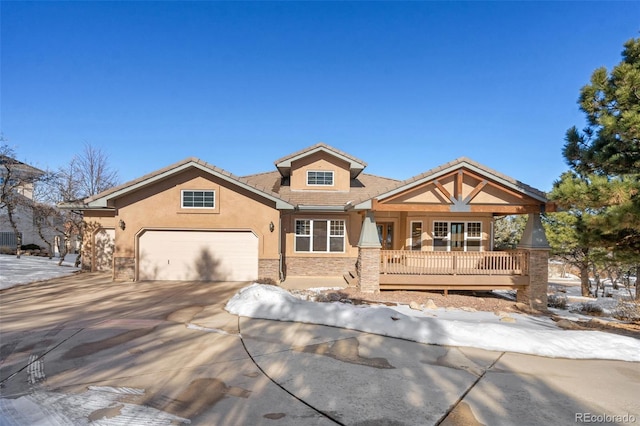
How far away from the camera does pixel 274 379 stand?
4.25 meters

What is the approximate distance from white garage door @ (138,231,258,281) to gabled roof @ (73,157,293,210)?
176cm

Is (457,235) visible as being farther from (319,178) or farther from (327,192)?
(319,178)

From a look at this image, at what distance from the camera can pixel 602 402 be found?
152 inches

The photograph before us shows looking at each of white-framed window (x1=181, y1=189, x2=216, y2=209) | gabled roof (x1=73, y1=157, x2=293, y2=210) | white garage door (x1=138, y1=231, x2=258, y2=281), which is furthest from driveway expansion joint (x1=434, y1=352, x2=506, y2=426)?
white-framed window (x1=181, y1=189, x2=216, y2=209)

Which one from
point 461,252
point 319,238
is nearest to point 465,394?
point 461,252

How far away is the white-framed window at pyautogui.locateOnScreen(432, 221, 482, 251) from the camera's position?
13.6 meters

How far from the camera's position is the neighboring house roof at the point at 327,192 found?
527 inches

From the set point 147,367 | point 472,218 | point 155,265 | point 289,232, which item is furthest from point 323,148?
A: point 147,367

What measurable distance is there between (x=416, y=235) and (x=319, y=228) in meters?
4.37

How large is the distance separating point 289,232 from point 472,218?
816 centimetres

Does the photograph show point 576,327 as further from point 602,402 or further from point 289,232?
point 289,232

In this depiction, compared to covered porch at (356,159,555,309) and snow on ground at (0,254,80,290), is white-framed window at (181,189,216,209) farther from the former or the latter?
snow on ground at (0,254,80,290)

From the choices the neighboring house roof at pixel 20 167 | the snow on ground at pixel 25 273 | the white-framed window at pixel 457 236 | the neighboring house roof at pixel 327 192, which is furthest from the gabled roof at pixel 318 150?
the neighboring house roof at pixel 20 167

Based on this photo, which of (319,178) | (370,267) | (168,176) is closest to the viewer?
(370,267)
